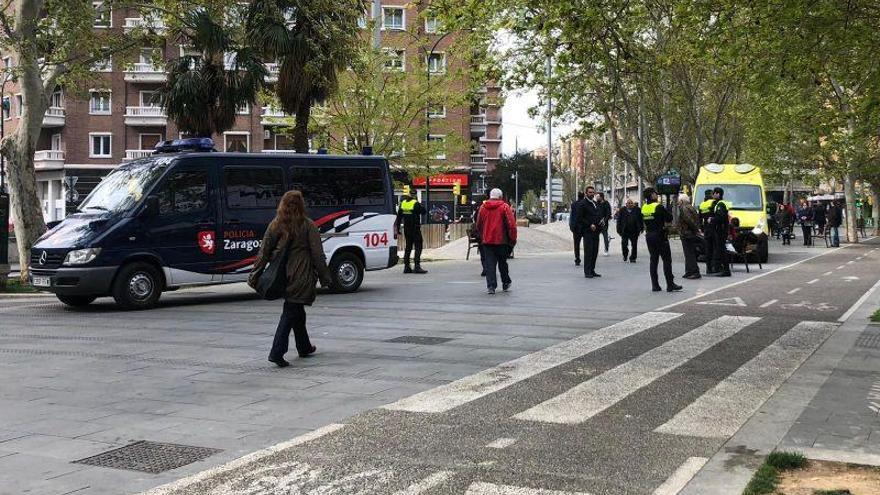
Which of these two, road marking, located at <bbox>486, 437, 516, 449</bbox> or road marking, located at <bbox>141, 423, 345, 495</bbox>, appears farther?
road marking, located at <bbox>486, 437, 516, 449</bbox>

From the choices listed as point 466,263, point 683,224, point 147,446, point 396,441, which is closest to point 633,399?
point 396,441

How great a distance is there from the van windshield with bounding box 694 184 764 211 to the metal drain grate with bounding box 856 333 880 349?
15467mm

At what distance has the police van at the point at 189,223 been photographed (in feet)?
41.4

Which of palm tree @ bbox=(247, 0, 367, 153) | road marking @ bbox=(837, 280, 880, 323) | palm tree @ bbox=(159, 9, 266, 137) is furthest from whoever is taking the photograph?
palm tree @ bbox=(247, 0, 367, 153)

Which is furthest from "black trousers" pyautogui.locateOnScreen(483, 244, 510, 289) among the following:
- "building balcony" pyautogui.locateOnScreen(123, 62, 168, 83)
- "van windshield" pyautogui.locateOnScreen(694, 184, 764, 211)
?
"building balcony" pyautogui.locateOnScreen(123, 62, 168, 83)

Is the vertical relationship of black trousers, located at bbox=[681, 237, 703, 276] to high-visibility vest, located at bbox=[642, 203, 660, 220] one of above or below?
below

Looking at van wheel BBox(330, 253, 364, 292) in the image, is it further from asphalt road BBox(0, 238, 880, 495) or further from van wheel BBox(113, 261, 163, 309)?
van wheel BBox(113, 261, 163, 309)

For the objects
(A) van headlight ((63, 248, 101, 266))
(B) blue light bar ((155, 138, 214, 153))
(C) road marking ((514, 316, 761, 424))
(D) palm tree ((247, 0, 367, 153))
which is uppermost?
(D) palm tree ((247, 0, 367, 153))

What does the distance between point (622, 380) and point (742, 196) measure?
64.1 ft

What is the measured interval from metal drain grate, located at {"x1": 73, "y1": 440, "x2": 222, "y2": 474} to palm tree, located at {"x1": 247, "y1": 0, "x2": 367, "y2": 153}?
15029 millimetres

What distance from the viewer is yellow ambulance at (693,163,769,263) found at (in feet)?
78.6

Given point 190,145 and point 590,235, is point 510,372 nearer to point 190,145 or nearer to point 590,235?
point 190,145

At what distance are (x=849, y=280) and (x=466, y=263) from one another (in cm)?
1029

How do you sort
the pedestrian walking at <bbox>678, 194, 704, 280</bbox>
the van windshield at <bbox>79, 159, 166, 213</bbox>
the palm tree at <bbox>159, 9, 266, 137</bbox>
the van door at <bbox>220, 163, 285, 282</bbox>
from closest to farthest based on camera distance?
the van windshield at <bbox>79, 159, 166, 213</bbox> < the van door at <bbox>220, 163, 285, 282</bbox> < the pedestrian walking at <bbox>678, 194, 704, 280</bbox> < the palm tree at <bbox>159, 9, 266, 137</bbox>
